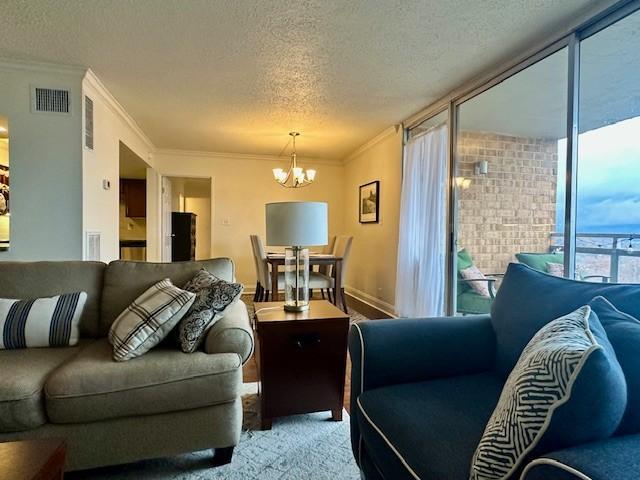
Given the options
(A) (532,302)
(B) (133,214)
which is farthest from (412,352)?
(B) (133,214)

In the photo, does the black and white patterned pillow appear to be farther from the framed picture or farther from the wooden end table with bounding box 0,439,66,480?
the framed picture

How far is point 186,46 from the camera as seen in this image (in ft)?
7.97

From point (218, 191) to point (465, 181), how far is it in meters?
3.96

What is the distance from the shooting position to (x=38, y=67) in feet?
9.02

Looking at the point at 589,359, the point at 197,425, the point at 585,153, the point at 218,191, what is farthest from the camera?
the point at 218,191

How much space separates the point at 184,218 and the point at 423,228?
16.9ft

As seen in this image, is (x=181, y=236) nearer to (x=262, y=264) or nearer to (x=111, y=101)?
(x=262, y=264)

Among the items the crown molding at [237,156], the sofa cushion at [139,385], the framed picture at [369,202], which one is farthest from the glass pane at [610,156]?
the crown molding at [237,156]

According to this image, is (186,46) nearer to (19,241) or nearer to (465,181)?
(19,241)

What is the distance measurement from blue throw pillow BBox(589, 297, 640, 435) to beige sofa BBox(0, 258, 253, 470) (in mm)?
1296

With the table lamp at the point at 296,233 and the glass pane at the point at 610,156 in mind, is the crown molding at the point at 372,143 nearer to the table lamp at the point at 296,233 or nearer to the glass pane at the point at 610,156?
the glass pane at the point at 610,156

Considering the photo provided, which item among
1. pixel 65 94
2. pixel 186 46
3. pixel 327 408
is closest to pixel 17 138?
pixel 65 94

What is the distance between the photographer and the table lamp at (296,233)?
1.87 metres

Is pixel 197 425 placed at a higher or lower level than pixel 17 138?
lower
